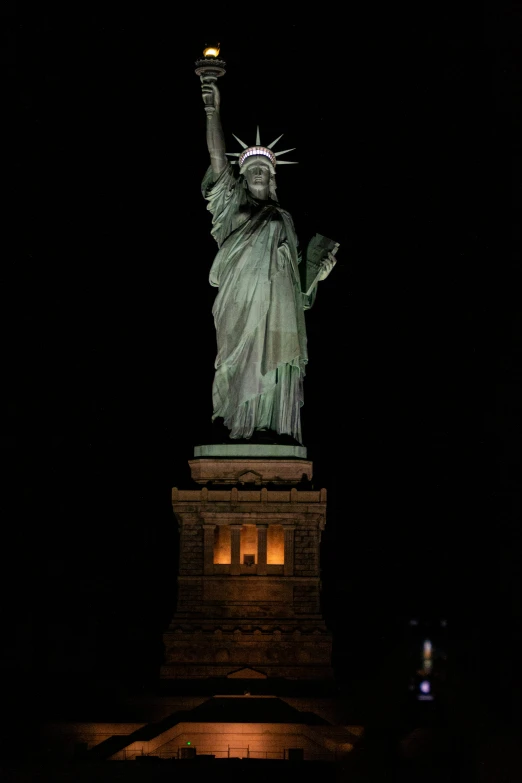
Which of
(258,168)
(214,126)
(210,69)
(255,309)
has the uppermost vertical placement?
(210,69)

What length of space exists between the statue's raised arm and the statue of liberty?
0.02 meters

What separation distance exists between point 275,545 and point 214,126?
9046 mm

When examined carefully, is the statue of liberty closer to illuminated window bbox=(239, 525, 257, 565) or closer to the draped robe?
the draped robe

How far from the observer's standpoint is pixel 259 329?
44.7 m

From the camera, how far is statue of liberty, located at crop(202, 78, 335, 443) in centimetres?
4453

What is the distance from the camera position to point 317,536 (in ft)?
142

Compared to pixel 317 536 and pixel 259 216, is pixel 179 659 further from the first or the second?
pixel 259 216

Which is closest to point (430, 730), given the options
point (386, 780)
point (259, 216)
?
point (386, 780)

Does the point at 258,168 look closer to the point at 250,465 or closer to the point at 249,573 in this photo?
the point at 250,465

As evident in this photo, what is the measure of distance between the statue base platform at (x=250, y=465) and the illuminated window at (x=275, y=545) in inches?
40.7

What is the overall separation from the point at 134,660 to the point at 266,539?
440cm

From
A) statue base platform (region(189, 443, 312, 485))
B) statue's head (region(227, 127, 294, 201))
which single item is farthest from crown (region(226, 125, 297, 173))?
statue base platform (region(189, 443, 312, 485))

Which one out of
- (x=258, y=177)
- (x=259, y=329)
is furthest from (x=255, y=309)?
(x=258, y=177)

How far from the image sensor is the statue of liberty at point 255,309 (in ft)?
146
